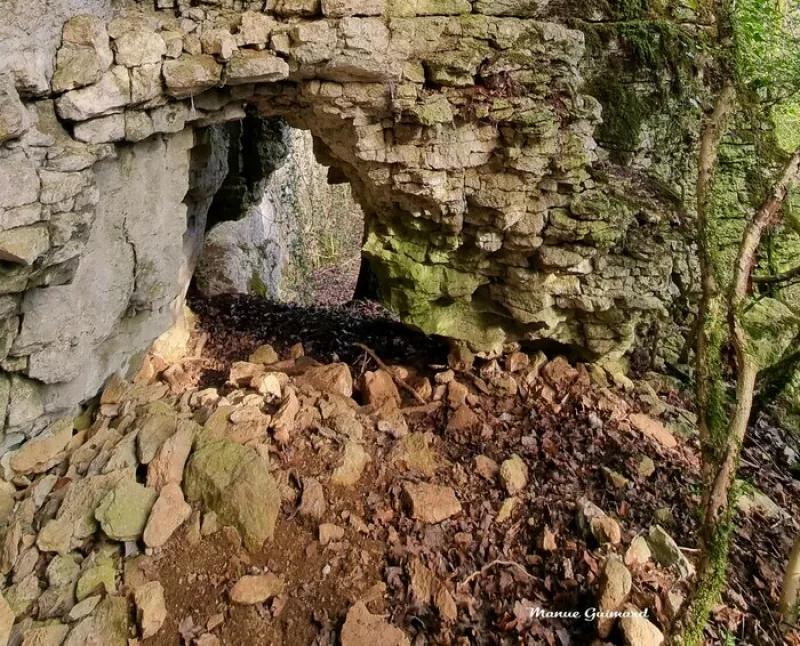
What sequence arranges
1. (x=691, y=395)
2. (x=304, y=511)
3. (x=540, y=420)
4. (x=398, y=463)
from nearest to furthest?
1. (x=304, y=511)
2. (x=398, y=463)
3. (x=540, y=420)
4. (x=691, y=395)

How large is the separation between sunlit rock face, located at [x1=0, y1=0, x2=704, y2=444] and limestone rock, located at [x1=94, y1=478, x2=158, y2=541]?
116cm

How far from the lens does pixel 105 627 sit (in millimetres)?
3449

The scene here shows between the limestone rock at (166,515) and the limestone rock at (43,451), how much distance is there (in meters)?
1.33

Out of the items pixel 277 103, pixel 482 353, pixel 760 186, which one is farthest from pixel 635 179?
pixel 277 103

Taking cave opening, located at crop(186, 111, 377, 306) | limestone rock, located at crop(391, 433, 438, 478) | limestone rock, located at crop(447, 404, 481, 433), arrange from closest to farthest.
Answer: limestone rock, located at crop(391, 433, 438, 478)
limestone rock, located at crop(447, 404, 481, 433)
cave opening, located at crop(186, 111, 377, 306)

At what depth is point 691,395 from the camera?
6285mm

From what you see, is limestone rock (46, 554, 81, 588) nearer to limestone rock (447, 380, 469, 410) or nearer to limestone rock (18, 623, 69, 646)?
limestone rock (18, 623, 69, 646)

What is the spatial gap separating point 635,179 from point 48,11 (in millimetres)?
5416

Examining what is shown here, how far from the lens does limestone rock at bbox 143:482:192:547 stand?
152 inches

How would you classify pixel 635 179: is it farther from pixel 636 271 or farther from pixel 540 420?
pixel 540 420

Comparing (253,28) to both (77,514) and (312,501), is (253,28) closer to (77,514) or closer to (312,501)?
(312,501)

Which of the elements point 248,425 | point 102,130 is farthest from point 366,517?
point 102,130

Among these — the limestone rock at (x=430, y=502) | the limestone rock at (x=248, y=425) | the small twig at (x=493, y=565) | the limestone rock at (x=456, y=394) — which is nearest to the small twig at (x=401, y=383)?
the limestone rock at (x=456, y=394)

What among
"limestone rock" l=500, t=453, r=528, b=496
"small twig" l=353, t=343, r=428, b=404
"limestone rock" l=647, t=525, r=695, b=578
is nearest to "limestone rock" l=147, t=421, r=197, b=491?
"small twig" l=353, t=343, r=428, b=404
